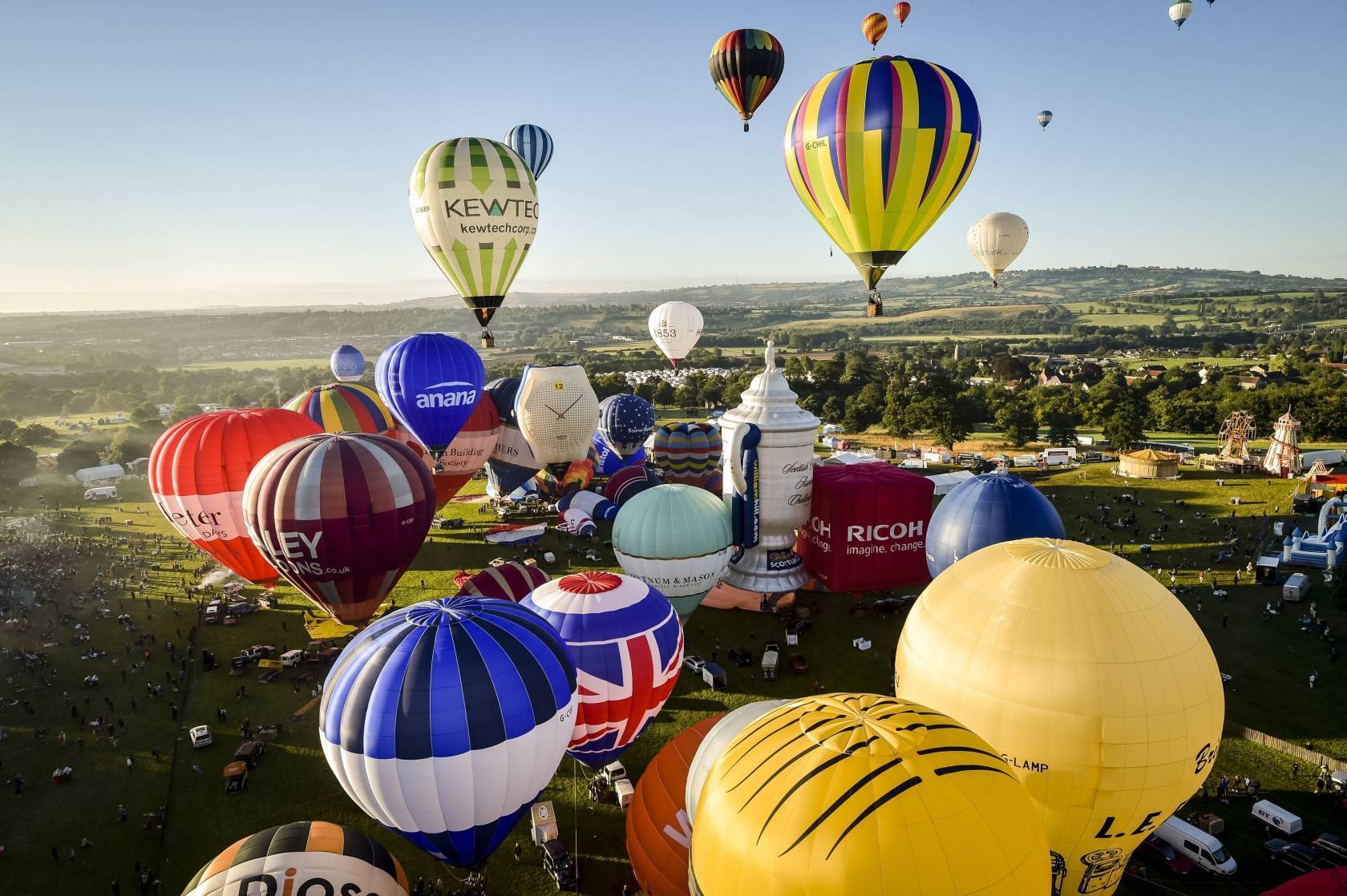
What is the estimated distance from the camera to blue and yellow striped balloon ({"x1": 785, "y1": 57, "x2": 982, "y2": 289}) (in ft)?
51.2

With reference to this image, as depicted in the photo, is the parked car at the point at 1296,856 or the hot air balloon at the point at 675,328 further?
the hot air balloon at the point at 675,328

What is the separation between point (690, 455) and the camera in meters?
31.1

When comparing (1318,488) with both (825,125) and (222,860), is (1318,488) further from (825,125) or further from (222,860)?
(222,860)

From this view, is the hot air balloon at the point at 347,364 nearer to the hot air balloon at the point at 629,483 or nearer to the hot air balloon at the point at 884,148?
the hot air balloon at the point at 629,483

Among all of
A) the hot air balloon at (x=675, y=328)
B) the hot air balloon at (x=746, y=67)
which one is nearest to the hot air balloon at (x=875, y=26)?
the hot air balloon at (x=746, y=67)

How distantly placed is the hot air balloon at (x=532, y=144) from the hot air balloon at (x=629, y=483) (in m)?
17.6

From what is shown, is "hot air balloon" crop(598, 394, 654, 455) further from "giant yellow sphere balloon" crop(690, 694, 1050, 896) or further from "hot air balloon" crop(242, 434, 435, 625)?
"giant yellow sphere balloon" crop(690, 694, 1050, 896)

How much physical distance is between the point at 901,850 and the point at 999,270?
1322 inches

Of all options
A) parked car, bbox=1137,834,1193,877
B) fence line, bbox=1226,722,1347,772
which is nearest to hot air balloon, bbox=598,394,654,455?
fence line, bbox=1226,722,1347,772

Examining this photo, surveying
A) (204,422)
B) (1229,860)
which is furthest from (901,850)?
(204,422)

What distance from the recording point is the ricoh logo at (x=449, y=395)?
25.0 meters

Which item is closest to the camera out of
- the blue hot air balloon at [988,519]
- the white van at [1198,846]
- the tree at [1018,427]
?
the white van at [1198,846]

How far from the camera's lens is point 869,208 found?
16.8 m

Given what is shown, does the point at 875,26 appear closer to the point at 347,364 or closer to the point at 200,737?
the point at 200,737
